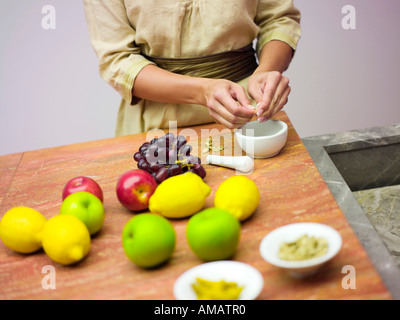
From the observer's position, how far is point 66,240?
0.80 metres

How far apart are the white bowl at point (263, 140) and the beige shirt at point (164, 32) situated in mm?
304

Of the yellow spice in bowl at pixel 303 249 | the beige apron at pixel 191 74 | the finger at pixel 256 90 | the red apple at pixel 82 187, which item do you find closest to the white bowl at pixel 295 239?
the yellow spice in bowl at pixel 303 249

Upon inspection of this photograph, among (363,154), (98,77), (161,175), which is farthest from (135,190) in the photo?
(98,77)

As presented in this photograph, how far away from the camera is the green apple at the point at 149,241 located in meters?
0.76

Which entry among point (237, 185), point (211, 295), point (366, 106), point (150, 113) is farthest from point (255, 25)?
point (366, 106)

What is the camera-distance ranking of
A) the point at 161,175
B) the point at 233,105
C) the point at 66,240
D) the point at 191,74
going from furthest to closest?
1. the point at 191,74
2. the point at 233,105
3. the point at 161,175
4. the point at 66,240

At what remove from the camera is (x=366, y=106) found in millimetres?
3314

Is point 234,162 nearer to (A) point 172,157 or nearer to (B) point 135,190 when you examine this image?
(A) point 172,157

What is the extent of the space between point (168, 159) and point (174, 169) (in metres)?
0.04

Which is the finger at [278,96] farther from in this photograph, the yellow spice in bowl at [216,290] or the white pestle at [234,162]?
the yellow spice in bowl at [216,290]

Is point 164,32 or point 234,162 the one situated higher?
point 164,32

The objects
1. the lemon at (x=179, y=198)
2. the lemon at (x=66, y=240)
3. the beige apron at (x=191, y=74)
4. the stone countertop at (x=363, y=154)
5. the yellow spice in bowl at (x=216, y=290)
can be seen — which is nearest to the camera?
the yellow spice in bowl at (x=216, y=290)

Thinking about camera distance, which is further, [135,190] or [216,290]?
[135,190]

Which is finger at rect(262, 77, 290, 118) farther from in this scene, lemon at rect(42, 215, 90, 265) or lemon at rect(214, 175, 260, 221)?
lemon at rect(42, 215, 90, 265)
